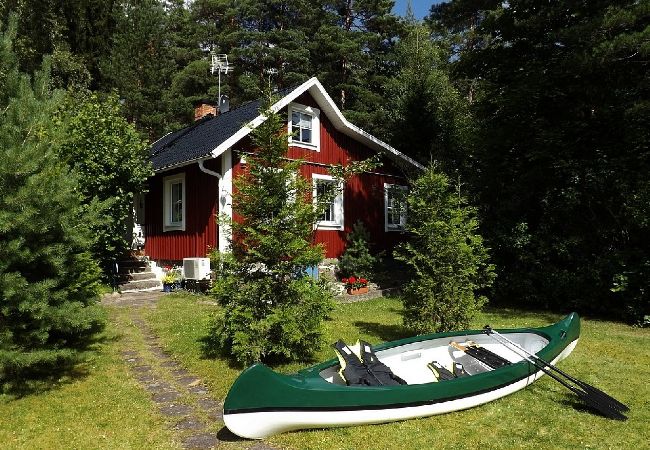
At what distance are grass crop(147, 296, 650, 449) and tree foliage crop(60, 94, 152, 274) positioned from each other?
4194 mm

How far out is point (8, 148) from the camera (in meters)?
5.21

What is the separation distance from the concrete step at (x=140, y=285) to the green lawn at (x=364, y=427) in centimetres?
606

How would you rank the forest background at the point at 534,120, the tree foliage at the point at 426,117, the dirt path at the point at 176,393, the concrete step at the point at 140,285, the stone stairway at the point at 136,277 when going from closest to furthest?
the dirt path at the point at 176,393 < the forest background at the point at 534,120 < the concrete step at the point at 140,285 < the stone stairway at the point at 136,277 < the tree foliage at the point at 426,117

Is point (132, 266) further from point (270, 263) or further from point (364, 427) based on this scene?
point (364, 427)

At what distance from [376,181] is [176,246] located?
724 centimetres

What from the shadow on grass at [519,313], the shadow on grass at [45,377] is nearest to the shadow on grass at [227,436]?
the shadow on grass at [45,377]

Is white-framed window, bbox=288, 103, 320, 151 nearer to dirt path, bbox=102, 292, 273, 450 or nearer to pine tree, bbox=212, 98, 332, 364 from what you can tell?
dirt path, bbox=102, 292, 273, 450

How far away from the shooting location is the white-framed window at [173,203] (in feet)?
Result: 47.9

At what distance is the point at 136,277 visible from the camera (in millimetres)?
14562

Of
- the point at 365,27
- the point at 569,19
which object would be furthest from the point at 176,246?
the point at 365,27

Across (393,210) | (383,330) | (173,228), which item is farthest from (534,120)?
(173,228)

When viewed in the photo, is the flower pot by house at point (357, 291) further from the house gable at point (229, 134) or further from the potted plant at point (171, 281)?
the house gable at point (229, 134)

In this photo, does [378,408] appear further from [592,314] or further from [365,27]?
[365,27]

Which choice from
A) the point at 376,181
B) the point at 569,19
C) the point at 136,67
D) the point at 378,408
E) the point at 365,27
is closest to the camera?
the point at 378,408
